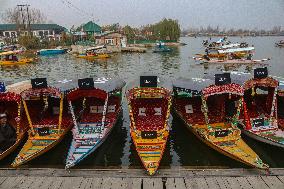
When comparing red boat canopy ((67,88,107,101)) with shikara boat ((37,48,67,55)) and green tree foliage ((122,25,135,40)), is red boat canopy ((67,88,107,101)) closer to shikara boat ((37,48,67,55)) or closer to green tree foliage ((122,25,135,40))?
shikara boat ((37,48,67,55))

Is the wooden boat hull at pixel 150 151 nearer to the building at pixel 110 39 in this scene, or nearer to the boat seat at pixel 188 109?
the boat seat at pixel 188 109

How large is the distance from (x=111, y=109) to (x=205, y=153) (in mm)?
6634

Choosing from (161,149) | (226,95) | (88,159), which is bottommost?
(88,159)

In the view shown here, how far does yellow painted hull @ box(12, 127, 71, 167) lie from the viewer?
1273 centimetres

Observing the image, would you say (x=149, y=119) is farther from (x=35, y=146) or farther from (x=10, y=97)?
(x=10, y=97)

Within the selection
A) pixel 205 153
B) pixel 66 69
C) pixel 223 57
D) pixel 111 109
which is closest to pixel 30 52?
pixel 66 69

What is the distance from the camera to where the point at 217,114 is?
16984mm

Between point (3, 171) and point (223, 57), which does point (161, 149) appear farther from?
point (223, 57)

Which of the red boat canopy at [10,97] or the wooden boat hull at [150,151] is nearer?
the wooden boat hull at [150,151]

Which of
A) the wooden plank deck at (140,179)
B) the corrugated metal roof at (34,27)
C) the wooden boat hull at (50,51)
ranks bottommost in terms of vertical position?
the wooden plank deck at (140,179)

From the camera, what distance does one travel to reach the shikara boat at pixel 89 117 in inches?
525

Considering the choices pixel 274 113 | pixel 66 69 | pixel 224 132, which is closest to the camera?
pixel 224 132

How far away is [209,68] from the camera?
48688 millimetres

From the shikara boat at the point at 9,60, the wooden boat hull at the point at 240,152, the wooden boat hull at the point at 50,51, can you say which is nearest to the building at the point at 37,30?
the wooden boat hull at the point at 50,51
